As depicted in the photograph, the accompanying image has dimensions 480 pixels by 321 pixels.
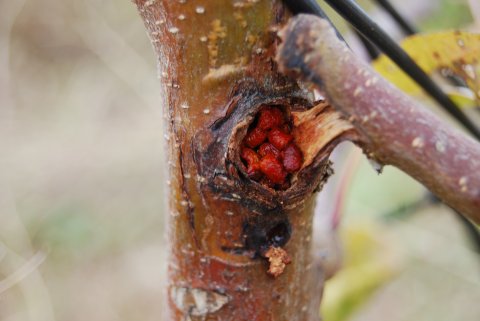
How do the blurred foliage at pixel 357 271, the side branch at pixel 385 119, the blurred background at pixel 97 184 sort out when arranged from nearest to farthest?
1. the side branch at pixel 385 119
2. the blurred foliage at pixel 357 271
3. the blurred background at pixel 97 184

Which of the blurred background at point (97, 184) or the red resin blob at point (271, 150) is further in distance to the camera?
the blurred background at point (97, 184)

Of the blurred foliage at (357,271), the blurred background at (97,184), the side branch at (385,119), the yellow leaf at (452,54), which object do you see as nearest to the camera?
the side branch at (385,119)

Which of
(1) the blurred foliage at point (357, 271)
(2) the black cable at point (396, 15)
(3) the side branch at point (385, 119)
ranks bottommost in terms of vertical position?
(1) the blurred foliage at point (357, 271)

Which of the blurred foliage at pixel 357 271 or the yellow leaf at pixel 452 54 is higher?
the yellow leaf at pixel 452 54

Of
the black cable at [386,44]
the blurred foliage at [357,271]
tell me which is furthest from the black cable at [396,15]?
the blurred foliage at [357,271]

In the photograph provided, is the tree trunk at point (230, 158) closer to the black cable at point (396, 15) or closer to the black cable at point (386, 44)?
the black cable at point (386, 44)

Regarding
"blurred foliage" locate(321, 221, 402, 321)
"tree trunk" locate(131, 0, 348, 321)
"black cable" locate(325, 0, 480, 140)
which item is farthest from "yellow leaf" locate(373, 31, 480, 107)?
"blurred foliage" locate(321, 221, 402, 321)
